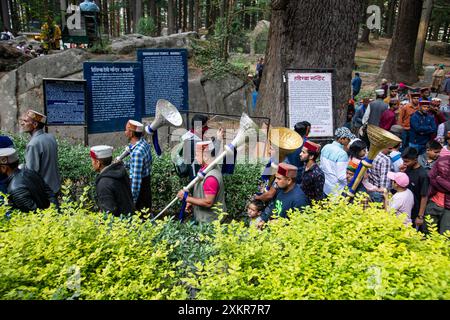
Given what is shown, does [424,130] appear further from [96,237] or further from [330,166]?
[96,237]

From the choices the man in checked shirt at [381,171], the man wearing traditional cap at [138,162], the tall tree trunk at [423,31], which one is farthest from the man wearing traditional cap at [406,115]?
the tall tree trunk at [423,31]

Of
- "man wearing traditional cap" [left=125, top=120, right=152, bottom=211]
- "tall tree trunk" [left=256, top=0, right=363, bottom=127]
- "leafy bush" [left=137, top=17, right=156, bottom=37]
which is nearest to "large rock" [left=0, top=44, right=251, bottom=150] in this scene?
"tall tree trunk" [left=256, top=0, right=363, bottom=127]

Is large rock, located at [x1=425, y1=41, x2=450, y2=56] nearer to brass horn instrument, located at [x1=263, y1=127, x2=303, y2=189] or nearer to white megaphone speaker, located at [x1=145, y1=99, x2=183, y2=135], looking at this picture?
brass horn instrument, located at [x1=263, y1=127, x2=303, y2=189]

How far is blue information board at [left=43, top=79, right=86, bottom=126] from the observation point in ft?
21.7

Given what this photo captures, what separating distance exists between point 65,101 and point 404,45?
20056 mm

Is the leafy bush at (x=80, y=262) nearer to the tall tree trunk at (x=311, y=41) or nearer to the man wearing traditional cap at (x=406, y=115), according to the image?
the tall tree trunk at (x=311, y=41)

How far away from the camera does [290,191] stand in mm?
4301

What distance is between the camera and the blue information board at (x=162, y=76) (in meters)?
7.57

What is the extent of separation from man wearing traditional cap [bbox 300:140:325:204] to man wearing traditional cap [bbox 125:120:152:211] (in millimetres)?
2115

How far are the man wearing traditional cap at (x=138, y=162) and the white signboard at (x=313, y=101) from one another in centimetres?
330

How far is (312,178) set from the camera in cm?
494

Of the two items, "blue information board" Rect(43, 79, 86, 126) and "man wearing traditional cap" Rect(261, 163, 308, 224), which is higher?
"blue information board" Rect(43, 79, 86, 126)

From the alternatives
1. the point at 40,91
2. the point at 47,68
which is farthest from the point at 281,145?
the point at 47,68

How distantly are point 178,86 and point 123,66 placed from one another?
1290 millimetres
